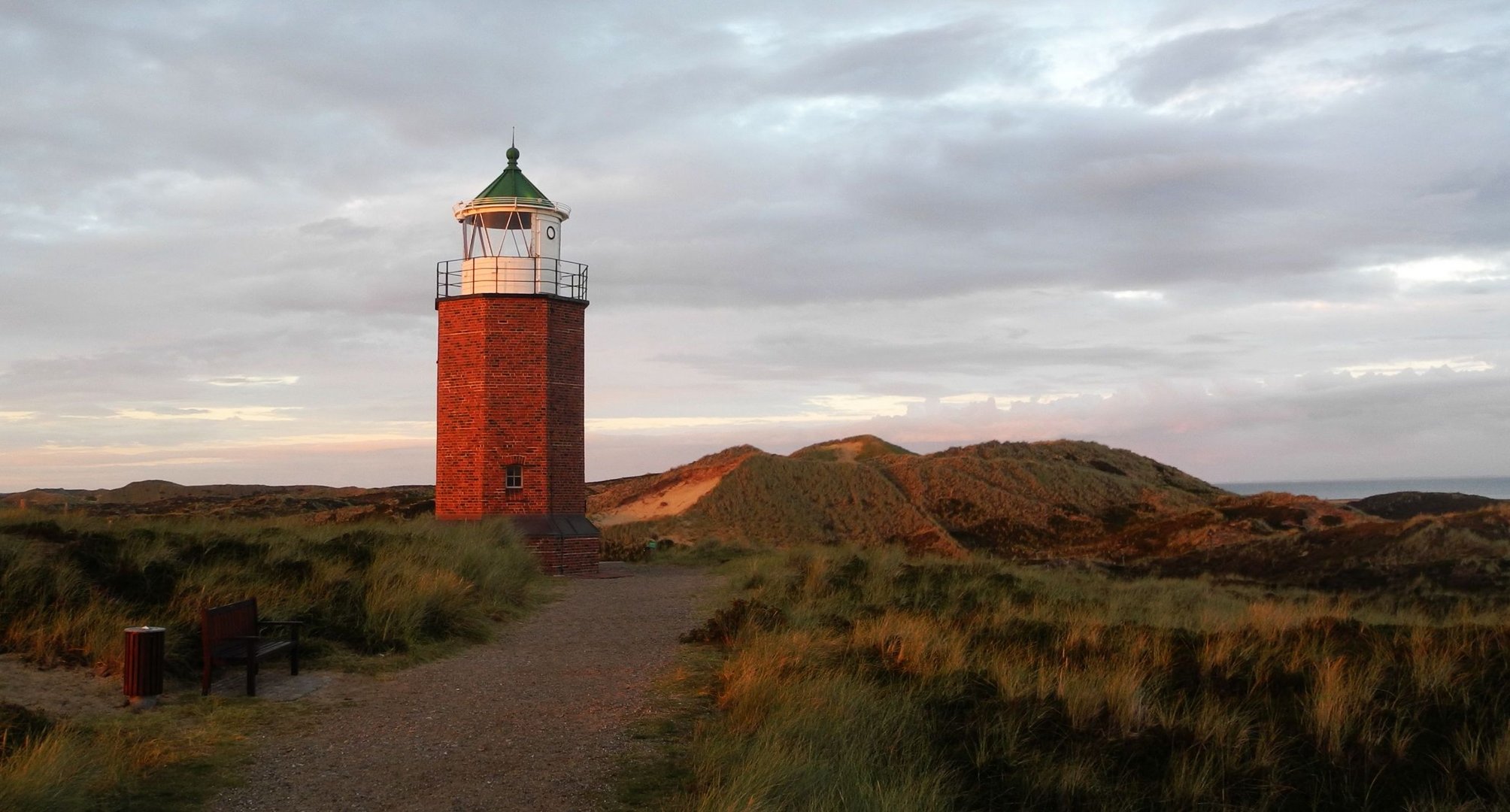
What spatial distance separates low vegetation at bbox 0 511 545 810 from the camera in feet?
20.0

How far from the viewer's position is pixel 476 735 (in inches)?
303

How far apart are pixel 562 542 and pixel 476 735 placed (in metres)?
14.3

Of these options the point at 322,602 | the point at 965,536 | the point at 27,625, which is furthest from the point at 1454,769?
the point at 965,536

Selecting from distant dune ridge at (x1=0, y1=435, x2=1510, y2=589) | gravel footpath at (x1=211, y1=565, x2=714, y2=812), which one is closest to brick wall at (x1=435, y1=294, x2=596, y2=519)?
distant dune ridge at (x1=0, y1=435, x2=1510, y2=589)

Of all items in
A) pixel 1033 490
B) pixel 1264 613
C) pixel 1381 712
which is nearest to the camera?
pixel 1381 712

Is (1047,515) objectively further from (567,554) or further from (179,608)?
(179,608)

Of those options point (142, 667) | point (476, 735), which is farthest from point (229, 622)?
point (476, 735)

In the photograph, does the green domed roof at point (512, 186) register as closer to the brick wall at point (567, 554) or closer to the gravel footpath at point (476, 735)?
the brick wall at point (567, 554)

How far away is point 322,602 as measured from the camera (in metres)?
11.5

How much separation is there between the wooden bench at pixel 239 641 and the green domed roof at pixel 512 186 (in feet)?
44.7

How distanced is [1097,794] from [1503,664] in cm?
491

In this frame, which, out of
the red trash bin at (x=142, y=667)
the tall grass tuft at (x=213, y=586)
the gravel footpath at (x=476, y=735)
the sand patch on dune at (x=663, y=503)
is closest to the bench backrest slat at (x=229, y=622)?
the red trash bin at (x=142, y=667)

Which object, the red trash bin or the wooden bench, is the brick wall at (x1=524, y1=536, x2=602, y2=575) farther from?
the red trash bin

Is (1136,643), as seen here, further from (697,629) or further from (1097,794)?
(697,629)
